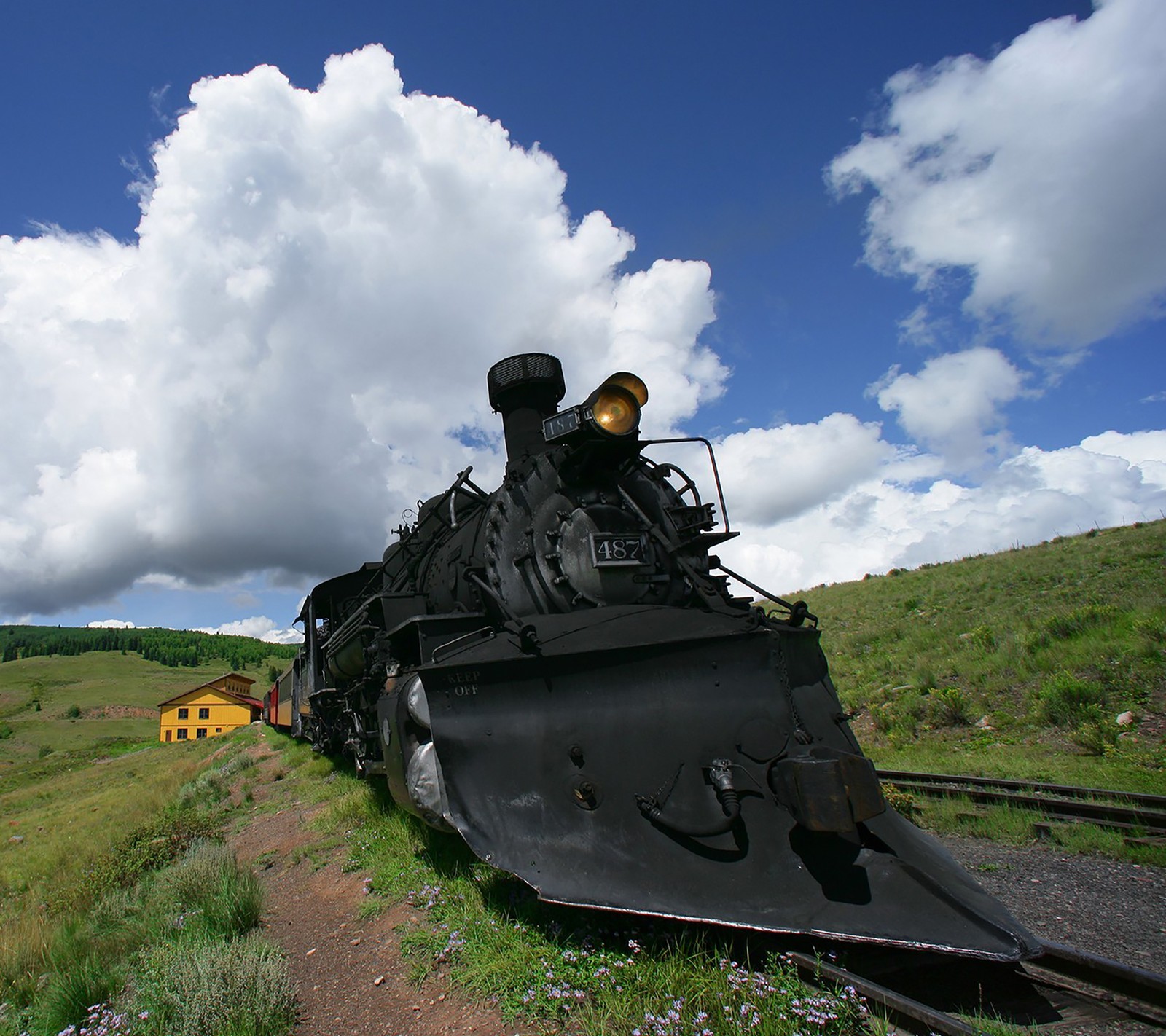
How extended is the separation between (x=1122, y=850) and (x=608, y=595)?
428cm

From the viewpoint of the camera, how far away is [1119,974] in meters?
2.66

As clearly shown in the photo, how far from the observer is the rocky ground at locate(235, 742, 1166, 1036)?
10.3 ft

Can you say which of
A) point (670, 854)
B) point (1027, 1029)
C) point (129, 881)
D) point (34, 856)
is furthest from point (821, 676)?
point (34, 856)

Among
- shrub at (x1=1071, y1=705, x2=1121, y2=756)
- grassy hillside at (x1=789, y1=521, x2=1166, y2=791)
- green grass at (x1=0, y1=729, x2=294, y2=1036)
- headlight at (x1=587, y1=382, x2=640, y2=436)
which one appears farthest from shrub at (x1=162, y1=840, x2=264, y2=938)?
shrub at (x1=1071, y1=705, x2=1121, y2=756)

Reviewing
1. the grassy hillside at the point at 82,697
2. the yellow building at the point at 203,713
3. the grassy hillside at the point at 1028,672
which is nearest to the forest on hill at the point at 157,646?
the grassy hillside at the point at 82,697

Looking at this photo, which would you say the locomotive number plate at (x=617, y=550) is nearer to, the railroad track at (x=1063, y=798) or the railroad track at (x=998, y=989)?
the railroad track at (x=998, y=989)

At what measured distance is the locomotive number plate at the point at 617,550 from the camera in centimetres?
450

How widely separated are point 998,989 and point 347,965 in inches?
132

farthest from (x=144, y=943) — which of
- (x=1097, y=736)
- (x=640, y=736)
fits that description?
(x=1097, y=736)

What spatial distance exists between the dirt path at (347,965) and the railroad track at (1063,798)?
212 inches

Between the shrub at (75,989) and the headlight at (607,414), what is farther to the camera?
the headlight at (607,414)

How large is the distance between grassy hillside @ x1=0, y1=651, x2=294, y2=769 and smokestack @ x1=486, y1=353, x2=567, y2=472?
44.5m

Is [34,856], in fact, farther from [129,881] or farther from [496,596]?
[496,596]

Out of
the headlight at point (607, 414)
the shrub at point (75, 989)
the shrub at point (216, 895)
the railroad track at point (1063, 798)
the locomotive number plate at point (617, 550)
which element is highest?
the headlight at point (607, 414)
